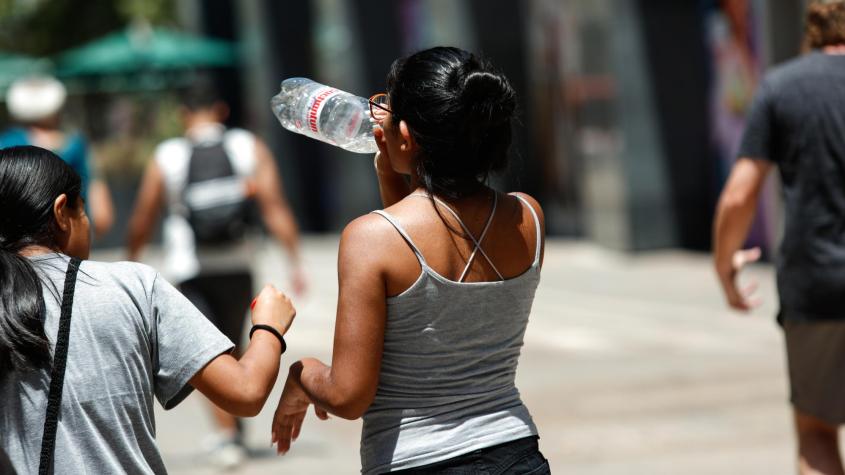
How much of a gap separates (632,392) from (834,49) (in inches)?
161

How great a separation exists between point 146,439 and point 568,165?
53.0 ft

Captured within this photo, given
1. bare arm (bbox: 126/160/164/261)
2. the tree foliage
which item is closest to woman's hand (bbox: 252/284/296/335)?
bare arm (bbox: 126/160/164/261)

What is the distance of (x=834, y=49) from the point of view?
4457 millimetres

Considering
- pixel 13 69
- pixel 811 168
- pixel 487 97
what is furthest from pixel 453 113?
pixel 13 69

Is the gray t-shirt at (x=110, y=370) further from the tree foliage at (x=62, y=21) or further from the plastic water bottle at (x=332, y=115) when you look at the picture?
the tree foliage at (x=62, y=21)

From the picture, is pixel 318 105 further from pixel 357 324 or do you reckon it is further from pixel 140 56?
pixel 140 56

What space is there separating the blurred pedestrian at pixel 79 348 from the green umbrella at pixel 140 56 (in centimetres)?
2260

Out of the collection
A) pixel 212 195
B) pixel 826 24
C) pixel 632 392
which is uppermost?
pixel 826 24

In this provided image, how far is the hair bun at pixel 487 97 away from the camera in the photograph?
284cm

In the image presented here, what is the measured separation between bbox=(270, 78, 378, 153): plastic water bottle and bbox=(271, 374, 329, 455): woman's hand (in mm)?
609

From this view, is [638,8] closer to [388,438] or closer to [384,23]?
[384,23]

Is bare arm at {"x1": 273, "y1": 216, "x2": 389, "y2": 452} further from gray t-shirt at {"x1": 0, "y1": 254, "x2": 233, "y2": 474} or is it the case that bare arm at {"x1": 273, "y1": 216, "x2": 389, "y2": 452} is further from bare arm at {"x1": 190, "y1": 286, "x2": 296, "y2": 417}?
gray t-shirt at {"x1": 0, "y1": 254, "x2": 233, "y2": 474}

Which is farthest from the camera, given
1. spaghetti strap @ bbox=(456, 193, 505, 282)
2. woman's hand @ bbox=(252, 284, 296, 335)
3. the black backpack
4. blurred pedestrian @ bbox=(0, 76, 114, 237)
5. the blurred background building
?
the blurred background building

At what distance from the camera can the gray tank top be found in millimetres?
2850
